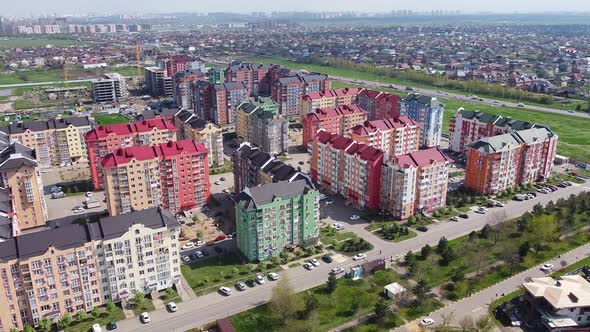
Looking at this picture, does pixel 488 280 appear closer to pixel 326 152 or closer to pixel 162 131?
pixel 326 152

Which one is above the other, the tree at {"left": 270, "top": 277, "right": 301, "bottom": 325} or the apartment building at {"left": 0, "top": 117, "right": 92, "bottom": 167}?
the apartment building at {"left": 0, "top": 117, "right": 92, "bottom": 167}

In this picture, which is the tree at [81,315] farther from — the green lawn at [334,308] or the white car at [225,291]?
the green lawn at [334,308]

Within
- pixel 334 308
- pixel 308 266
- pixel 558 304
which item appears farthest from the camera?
pixel 308 266

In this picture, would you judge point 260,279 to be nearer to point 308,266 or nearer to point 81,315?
point 308,266

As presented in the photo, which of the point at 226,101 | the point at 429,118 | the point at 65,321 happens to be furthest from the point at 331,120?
the point at 65,321

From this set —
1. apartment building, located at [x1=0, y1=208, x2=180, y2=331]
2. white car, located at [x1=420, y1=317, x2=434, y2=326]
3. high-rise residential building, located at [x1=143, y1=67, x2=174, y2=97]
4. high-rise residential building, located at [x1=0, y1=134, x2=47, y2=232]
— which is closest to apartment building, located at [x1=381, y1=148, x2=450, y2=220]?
white car, located at [x1=420, y1=317, x2=434, y2=326]

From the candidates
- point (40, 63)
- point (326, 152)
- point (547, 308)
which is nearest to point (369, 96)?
point (326, 152)

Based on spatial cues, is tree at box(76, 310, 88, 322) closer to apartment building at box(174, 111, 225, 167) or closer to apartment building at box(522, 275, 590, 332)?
apartment building at box(522, 275, 590, 332)
